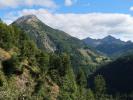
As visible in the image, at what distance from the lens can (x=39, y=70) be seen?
188m

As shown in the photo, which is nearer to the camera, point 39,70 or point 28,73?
point 28,73

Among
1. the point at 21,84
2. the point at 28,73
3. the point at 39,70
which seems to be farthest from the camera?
the point at 39,70

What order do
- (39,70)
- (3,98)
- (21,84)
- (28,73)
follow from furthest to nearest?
1. (39,70)
2. (28,73)
3. (21,84)
4. (3,98)

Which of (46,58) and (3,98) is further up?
(46,58)

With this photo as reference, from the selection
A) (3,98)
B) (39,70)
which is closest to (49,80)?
(39,70)

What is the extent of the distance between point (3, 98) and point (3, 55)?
4096 inches

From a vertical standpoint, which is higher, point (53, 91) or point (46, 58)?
point (46, 58)

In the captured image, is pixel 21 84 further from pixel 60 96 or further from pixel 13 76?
pixel 60 96

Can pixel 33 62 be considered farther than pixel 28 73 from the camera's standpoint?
Yes

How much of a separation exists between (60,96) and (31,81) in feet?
61.3

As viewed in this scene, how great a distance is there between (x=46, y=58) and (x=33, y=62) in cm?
1069

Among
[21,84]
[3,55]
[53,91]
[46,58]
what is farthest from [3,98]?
[46,58]

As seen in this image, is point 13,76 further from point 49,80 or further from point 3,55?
point 49,80

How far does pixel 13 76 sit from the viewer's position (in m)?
163
